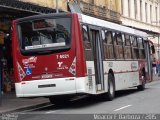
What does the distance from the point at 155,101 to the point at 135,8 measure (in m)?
35.9

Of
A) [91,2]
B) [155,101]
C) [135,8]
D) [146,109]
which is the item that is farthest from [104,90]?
[135,8]

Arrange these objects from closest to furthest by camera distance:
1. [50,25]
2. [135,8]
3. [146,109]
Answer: [146,109], [50,25], [135,8]

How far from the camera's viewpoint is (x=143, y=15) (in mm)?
58406

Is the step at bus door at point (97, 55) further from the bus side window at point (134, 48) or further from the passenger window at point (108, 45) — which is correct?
the bus side window at point (134, 48)

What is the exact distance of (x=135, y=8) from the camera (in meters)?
54.8

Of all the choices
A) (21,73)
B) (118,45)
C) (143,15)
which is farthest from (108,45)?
(143,15)

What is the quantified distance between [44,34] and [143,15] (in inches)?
1633

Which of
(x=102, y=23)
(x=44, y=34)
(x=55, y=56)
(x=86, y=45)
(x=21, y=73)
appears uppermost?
(x=102, y=23)

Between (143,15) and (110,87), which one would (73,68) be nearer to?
(110,87)

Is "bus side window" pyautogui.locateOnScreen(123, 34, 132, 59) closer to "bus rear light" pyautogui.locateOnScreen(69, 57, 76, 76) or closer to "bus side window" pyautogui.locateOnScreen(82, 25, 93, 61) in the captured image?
"bus side window" pyautogui.locateOnScreen(82, 25, 93, 61)

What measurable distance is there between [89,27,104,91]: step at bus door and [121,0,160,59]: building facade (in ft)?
85.5

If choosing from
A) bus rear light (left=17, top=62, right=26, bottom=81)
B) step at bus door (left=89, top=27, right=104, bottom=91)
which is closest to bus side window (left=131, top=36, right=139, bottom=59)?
step at bus door (left=89, top=27, right=104, bottom=91)

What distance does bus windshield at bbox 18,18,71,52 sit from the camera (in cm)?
1780

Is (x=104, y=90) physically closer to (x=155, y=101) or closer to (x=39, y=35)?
(x=155, y=101)
